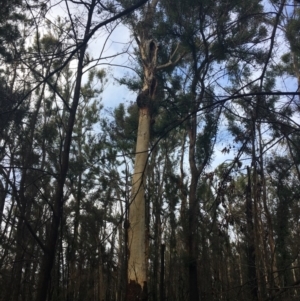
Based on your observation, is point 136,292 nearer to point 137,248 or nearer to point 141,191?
point 137,248

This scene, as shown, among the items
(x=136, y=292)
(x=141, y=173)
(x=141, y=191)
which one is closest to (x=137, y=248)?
(x=136, y=292)

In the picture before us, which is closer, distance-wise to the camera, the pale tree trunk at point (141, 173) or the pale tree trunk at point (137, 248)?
the pale tree trunk at point (141, 173)

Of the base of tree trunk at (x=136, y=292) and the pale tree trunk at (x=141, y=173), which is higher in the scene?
the pale tree trunk at (x=141, y=173)

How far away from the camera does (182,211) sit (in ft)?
37.7

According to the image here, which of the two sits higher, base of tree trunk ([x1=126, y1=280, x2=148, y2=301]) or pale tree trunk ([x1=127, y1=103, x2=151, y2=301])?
pale tree trunk ([x1=127, y1=103, x2=151, y2=301])

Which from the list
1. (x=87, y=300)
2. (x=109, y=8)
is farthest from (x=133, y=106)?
(x=109, y=8)

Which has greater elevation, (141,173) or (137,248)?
(141,173)

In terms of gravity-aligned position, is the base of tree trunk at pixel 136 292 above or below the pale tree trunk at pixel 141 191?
below

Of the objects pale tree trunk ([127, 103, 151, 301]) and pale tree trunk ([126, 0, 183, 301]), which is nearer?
pale tree trunk ([126, 0, 183, 301])

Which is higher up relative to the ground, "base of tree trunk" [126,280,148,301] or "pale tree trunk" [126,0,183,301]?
"pale tree trunk" [126,0,183,301]

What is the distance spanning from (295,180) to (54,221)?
4415 mm

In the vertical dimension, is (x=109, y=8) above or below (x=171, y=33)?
below

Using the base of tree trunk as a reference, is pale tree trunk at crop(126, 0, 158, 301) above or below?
above

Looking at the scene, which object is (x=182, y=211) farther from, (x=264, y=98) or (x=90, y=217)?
(x=264, y=98)
